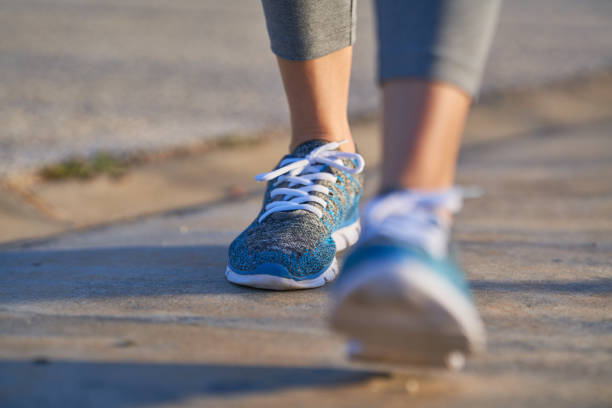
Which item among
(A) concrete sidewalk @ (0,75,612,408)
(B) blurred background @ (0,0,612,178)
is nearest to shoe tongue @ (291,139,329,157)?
(A) concrete sidewalk @ (0,75,612,408)

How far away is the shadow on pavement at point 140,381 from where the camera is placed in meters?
0.81

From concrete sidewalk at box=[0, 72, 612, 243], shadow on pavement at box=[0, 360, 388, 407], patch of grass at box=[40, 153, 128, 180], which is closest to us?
shadow on pavement at box=[0, 360, 388, 407]

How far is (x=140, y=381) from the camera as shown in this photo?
852mm

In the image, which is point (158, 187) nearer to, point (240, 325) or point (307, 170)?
point (307, 170)

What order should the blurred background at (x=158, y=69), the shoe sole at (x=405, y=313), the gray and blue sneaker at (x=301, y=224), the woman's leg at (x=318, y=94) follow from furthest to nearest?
the blurred background at (x=158, y=69) → the woman's leg at (x=318, y=94) → the gray and blue sneaker at (x=301, y=224) → the shoe sole at (x=405, y=313)

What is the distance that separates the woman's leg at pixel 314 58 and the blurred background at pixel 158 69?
156 centimetres

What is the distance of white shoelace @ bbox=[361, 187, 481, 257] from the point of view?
776mm

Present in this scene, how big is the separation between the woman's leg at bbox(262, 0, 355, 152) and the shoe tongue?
0.05 feet

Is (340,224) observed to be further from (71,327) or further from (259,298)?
(71,327)

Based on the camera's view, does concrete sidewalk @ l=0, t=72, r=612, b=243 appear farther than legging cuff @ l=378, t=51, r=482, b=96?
Yes

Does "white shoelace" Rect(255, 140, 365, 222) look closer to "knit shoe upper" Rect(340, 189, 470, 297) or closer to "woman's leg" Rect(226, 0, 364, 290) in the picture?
"woman's leg" Rect(226, 0, 364, 290)

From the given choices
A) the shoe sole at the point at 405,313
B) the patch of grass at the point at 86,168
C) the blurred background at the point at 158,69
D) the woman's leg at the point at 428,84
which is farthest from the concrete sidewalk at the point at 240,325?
the blurred background at the point at 158,69

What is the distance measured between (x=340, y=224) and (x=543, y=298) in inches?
17.2

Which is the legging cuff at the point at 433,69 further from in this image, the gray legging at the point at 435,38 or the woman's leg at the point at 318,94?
the woman's leg at the point at 318,94
